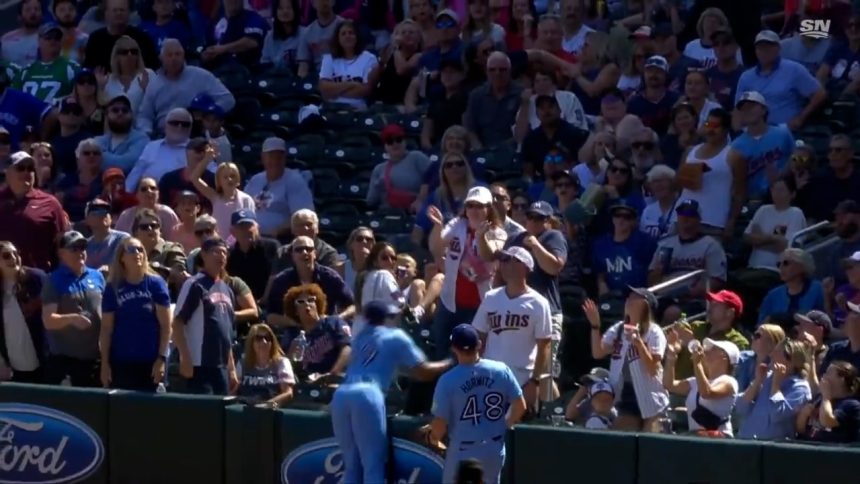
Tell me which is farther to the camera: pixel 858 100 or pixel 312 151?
pixel 312 151

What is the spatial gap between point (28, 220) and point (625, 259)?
4.35m

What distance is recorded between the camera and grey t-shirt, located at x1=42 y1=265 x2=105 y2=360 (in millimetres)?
12906

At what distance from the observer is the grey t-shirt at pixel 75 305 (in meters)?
12.9

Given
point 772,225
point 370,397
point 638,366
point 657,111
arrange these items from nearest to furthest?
1. point 370,397
2. point 638,366
3. point 772,225
4. point 657,111

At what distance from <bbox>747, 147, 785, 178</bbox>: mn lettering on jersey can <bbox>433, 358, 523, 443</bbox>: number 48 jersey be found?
161 inches

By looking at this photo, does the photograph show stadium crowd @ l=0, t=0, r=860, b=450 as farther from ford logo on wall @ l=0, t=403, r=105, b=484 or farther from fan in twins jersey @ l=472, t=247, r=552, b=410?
ford logo on wall @ l=0, t=403, r=105, b=484

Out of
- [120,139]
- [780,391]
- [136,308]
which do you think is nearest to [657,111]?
[780,391]

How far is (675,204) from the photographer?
557 inches

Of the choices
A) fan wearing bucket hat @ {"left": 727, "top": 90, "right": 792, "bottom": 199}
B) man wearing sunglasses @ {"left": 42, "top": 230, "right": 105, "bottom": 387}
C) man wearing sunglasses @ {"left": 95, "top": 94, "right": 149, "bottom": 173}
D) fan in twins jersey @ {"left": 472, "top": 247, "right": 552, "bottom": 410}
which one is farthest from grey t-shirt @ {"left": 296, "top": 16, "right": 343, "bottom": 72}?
fan in twins jersey @ {"left": 472, "top": 247, "right": 552, "bottom": 410}

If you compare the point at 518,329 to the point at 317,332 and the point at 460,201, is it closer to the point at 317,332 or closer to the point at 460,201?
the point at 317,332

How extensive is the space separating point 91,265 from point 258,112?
12.3 feet

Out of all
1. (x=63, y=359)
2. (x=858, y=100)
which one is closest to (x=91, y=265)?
(x=63, y=359)

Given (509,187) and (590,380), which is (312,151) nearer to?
(509,187)

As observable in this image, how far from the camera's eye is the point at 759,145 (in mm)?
14406
